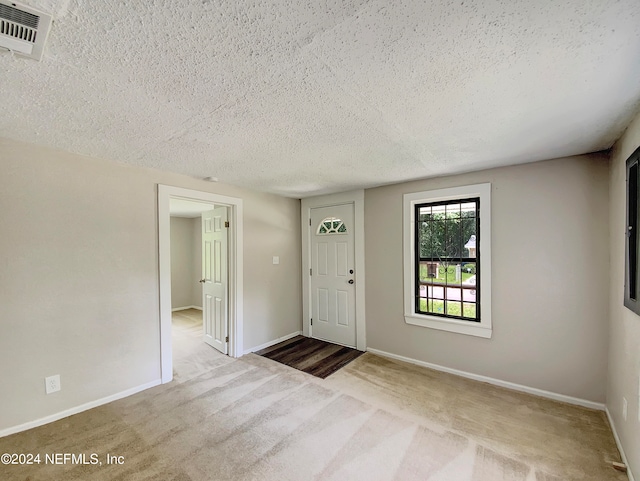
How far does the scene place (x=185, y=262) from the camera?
6.41 metres

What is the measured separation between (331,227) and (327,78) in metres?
2.84

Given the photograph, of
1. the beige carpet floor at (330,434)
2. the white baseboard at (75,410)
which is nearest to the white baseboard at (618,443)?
the beige carpet floor at (330,434)

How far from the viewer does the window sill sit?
2812 mm

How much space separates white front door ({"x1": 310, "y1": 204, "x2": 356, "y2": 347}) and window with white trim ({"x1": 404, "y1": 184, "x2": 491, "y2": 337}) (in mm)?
842

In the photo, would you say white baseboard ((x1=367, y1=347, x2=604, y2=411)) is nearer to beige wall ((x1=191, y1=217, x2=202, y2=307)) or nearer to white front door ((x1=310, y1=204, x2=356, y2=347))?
white front door ((x1=310, y1=204, x2=356, y2=347))

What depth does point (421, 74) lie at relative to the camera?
1.27m

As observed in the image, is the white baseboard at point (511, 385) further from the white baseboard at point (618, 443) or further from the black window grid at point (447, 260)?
the black window grid at point (447, 260)

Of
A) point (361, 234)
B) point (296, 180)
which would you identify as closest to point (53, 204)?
point (296, 180)

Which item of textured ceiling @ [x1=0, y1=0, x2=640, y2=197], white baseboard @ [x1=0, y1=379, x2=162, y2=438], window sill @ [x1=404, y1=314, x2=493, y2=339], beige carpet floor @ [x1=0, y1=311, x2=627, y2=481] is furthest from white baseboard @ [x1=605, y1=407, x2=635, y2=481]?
white baseboard @ [x1=0, y1=379, x2=162, y2=438]

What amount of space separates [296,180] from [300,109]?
163 cm

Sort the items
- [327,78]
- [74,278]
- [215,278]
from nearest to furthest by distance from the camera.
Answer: [327,78]
[74,278]
[215,278]

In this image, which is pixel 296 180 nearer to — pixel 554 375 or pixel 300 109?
pixel 300 109

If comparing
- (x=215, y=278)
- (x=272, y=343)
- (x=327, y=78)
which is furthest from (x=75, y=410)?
(x=327, y=78)

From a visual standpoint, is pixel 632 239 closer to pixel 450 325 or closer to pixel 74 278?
pixel 450 325
